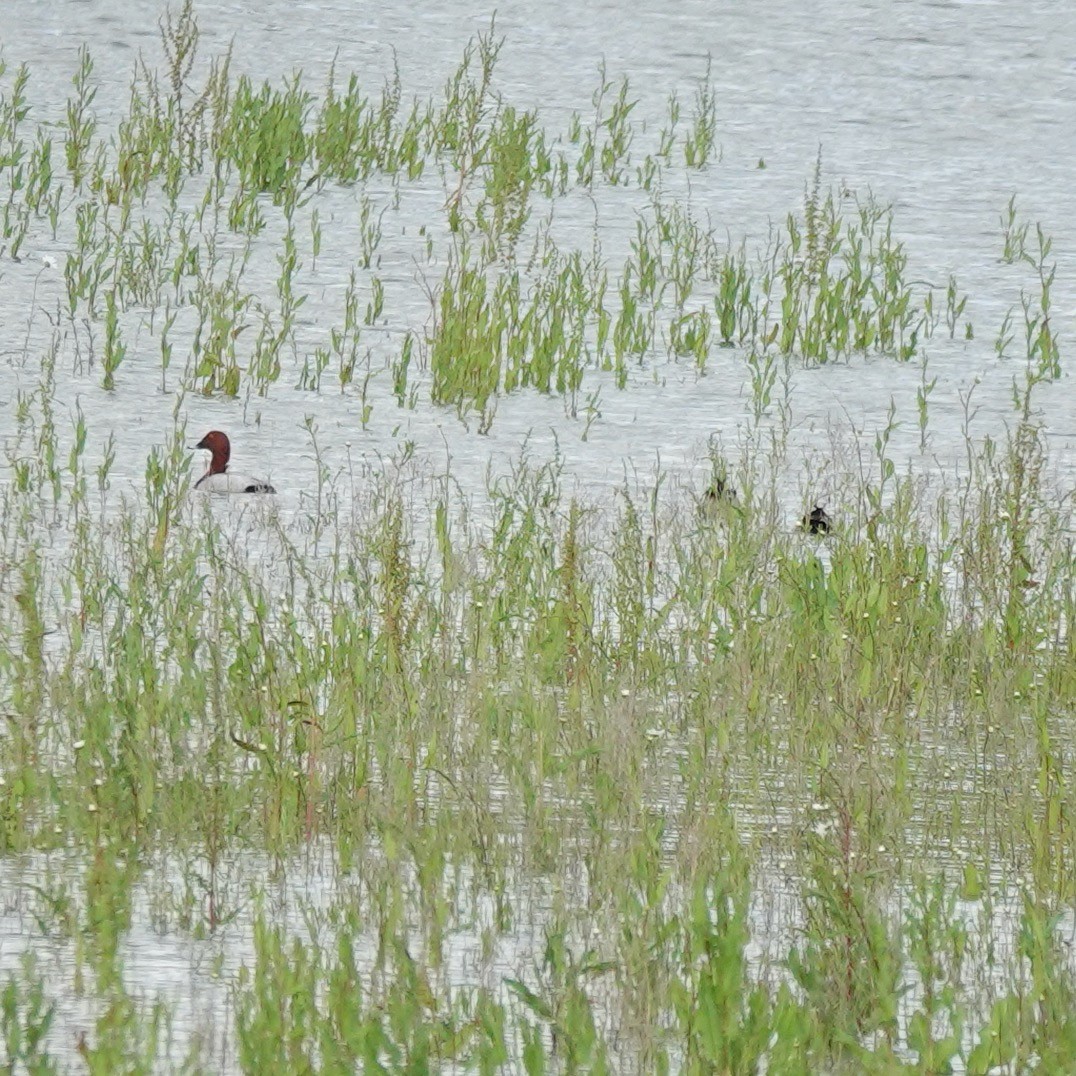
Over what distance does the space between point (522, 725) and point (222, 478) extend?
3.02m

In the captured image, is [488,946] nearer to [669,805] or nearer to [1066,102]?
[669,805]

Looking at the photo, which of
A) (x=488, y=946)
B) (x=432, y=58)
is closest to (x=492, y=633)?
(x=488, y=946)

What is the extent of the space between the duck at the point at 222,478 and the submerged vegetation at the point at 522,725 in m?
0.15

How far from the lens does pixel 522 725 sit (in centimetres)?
497

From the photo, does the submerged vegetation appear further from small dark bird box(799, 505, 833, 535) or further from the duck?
the duck

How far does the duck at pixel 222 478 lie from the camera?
758 cm

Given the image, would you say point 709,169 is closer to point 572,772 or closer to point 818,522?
point 818,522

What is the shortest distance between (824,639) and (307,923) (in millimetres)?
2574

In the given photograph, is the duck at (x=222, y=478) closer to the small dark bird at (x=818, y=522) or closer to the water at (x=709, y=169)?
the water at (x=709, y=169)

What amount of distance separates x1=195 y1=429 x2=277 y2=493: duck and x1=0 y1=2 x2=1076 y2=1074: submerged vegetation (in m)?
0.15

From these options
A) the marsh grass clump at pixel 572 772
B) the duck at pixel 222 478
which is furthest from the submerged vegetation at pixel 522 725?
the duck at pixel 222 478

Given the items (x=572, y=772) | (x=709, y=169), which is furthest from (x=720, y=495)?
(x=709, y=169)

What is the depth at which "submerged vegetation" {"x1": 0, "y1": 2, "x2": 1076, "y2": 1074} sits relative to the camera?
3.29 metres

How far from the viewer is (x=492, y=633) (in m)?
5.83
